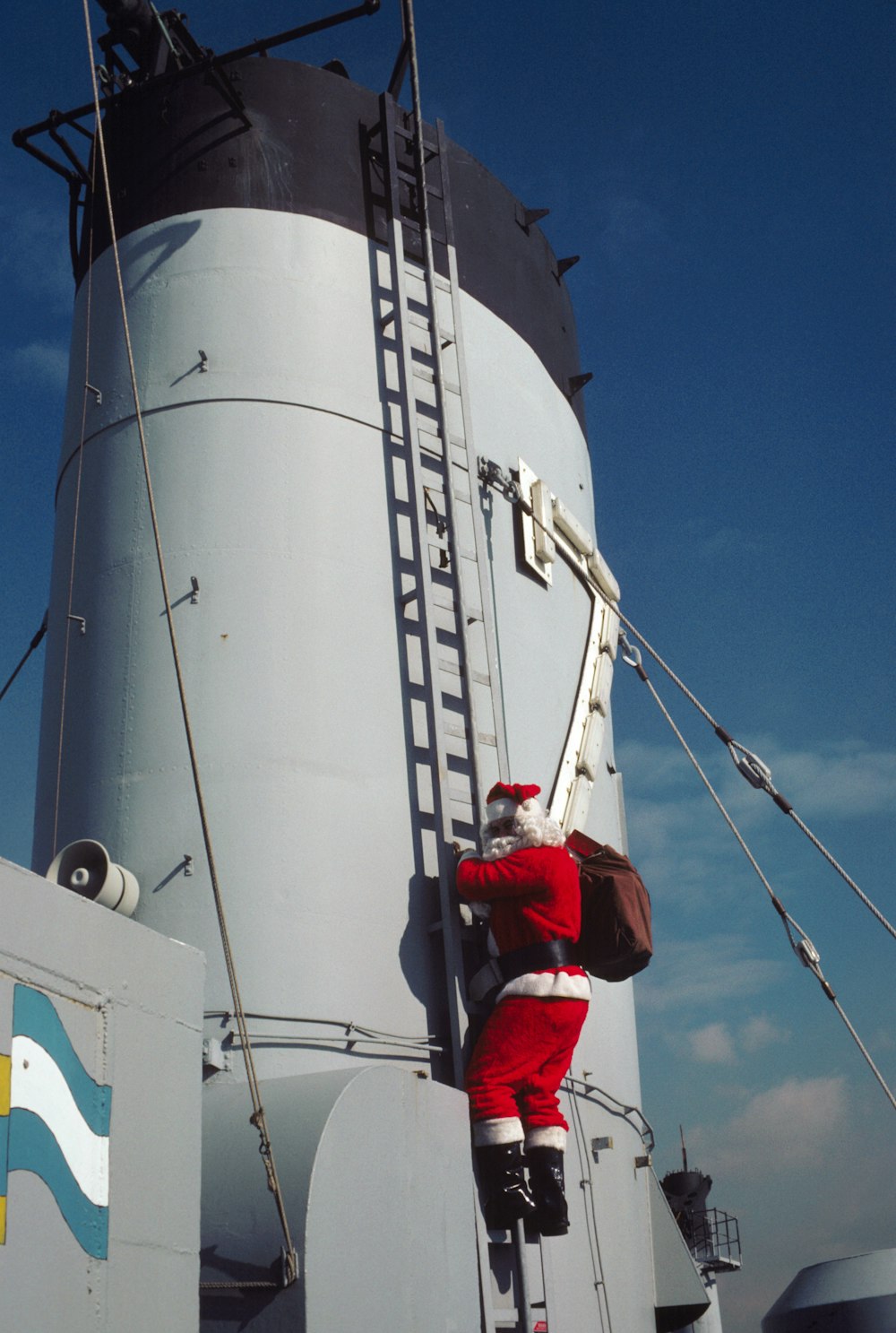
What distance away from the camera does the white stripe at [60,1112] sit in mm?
3625

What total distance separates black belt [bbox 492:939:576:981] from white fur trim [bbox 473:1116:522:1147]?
0.64 m

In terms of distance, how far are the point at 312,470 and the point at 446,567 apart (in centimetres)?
89

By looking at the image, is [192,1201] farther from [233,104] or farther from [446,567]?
[233,104]

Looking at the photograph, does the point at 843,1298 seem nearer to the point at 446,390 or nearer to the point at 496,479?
the point at 496,479

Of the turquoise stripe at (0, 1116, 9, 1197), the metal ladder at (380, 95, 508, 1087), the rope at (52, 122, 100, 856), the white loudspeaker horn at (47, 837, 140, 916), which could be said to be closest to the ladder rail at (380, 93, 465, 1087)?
the metal ladder at (380, 95, 508, 1087)

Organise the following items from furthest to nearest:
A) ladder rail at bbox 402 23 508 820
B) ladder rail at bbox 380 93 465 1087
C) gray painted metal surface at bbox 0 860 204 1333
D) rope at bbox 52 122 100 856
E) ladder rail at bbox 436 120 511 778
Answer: ladder rail at bbox 436 120 511 778
ladder rail at bbox 402 23 508 820
rope at bbox 52 122 100 856
ladder rail at bbox 380 93 465 1087
gray painted metal surface at bbox 0 860 204 1333

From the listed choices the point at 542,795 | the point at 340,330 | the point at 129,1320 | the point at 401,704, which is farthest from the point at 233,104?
the point at 129,1320

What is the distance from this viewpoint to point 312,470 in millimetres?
7211

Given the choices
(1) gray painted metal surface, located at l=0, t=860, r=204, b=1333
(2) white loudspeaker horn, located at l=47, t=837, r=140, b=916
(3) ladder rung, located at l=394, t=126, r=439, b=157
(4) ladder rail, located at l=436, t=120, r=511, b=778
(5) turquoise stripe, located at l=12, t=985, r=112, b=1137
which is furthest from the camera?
(3) ladder rung, located at l=394, t=126, r=439, b=157

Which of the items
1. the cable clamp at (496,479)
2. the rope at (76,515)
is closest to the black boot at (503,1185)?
the rope at (76,515)

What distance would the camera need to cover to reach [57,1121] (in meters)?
3.74

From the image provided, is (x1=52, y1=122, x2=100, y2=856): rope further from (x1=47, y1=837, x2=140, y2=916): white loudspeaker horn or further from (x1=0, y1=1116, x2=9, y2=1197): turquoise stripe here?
(x1=0, y1=1116, x2=9, y2=1197): turquoise stripe

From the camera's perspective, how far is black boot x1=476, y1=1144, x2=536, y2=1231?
5844mm

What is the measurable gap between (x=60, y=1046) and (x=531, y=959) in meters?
2.90
